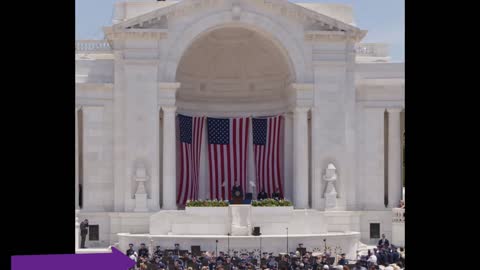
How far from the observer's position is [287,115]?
4975 centimetres

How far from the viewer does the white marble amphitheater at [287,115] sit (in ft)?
151

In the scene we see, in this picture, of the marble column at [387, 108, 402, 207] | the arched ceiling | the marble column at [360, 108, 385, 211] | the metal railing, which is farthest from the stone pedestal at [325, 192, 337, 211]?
the metal railing

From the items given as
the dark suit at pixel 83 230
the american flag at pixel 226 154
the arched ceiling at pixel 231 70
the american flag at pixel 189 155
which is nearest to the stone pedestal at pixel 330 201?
the american flag at pixel 226 154

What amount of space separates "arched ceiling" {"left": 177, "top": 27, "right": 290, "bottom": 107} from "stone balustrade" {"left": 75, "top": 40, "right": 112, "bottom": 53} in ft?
15.4

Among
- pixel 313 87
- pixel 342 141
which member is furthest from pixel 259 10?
pixel 342 141

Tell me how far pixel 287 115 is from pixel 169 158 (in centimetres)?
763

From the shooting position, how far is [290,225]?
4350 cm

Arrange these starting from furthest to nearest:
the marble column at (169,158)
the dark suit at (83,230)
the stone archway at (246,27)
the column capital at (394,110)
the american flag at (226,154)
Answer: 1. the american flag at (226,154)
2. the column capital at (394,110)
3. the stone archway at (246,27)
4. the marble column at (169,158)
5. the dark suit at (83,230)

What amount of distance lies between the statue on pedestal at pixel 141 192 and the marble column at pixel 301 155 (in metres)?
8.25

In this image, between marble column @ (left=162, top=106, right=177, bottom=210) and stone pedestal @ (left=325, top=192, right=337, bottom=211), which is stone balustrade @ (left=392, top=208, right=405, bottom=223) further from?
marble column @ (left=162, top=106, right=177, bottom=210)

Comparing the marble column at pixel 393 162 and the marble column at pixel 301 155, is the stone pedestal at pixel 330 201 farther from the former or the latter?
the marble column at pixel 393 162

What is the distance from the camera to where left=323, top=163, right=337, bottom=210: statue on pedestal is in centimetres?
4681

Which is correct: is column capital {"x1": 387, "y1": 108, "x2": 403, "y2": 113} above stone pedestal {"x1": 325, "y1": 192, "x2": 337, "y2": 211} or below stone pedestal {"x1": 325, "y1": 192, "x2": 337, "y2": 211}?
above

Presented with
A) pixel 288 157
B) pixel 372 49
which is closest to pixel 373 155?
pixel 288 157
